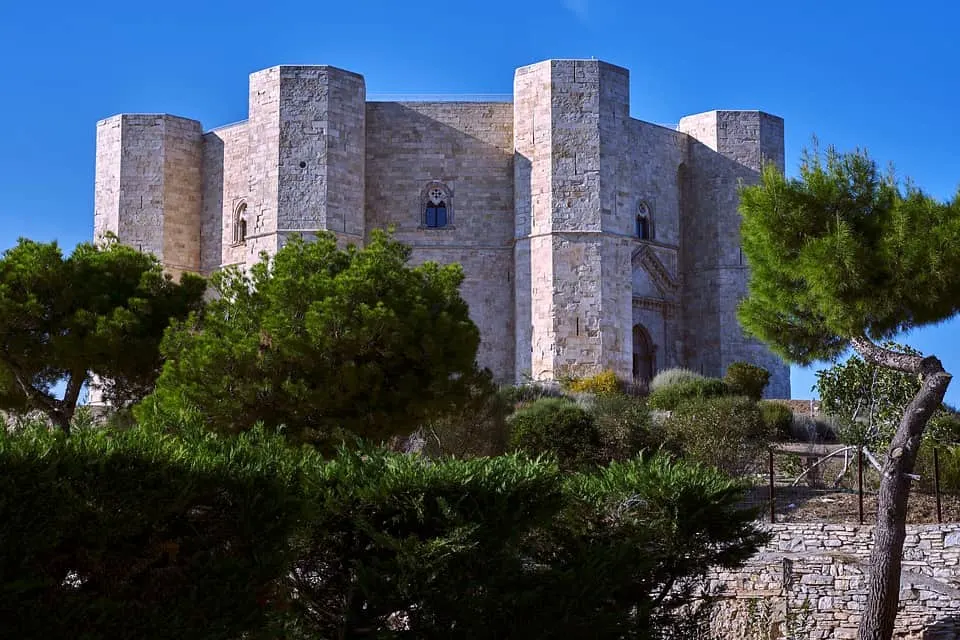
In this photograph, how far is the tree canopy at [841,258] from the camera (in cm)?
1251

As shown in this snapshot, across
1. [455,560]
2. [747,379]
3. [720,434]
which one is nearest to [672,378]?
[747,379]

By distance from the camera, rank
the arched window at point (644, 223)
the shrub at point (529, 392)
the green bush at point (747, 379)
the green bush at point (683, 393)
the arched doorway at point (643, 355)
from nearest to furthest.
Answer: the green bush at point (683, 393) → the shrub at point (529, 392) → the green bush at point (747, 379) → the arched window at point (644, 223) → the arched doorway at point (643, 355)

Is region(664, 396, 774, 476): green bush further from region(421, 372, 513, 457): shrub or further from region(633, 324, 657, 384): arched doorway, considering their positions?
region(633, 324, 657, 384): arched doorway

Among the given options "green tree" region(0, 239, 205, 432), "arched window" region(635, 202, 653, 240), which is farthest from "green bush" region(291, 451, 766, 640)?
"arched window" region(635, 202, 653, 240)

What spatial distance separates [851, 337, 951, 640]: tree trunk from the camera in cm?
1102

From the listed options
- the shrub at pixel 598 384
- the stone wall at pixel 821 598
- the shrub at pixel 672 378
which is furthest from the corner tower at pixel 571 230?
the stone wall at pixel 821 598

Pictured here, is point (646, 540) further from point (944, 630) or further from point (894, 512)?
point (944, 630)

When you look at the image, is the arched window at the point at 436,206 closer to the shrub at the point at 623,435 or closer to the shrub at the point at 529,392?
the shrub at the point at 529,392

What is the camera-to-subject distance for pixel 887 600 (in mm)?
11016

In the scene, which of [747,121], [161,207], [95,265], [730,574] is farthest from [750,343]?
[730,574]

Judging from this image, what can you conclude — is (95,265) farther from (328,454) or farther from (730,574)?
(730,574)

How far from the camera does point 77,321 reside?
1875 centimetres

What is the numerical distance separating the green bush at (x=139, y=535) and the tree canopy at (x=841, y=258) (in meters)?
6.87

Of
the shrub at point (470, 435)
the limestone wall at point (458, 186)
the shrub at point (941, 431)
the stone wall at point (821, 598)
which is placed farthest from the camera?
the limestone wall at point (458, 186)
